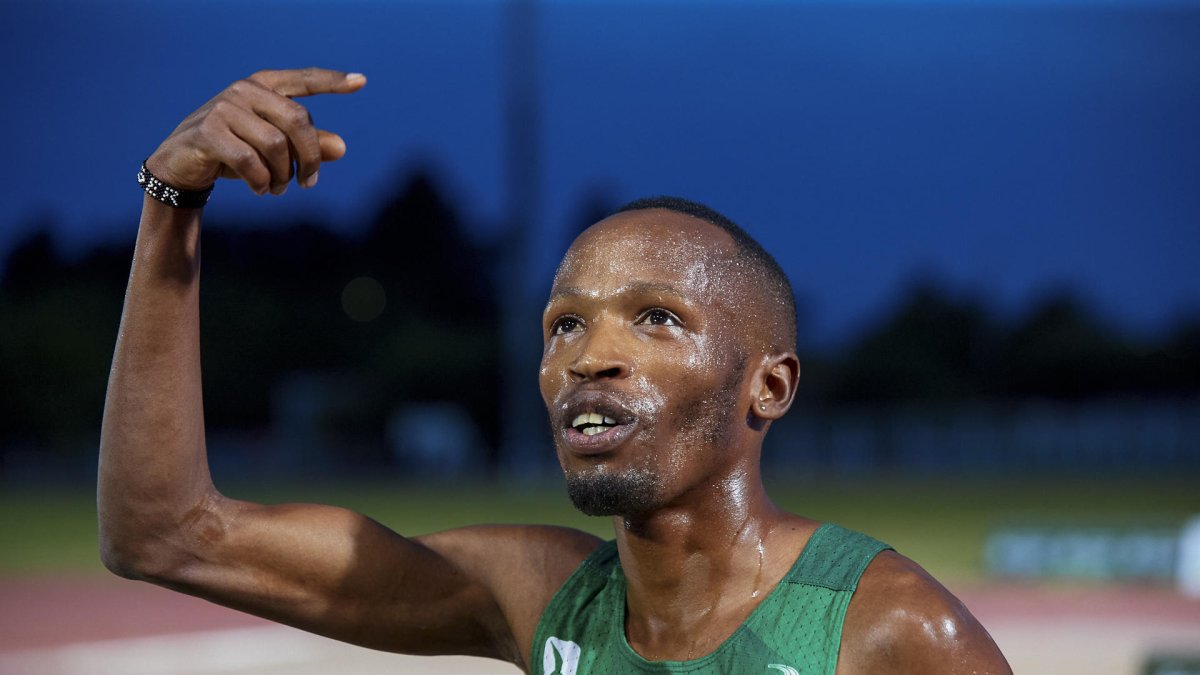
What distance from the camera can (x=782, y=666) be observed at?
2.65 meters

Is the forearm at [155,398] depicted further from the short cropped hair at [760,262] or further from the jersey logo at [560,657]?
the short cropped hair at [760,262]

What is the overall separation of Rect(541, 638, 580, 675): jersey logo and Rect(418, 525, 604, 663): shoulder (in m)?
0.11

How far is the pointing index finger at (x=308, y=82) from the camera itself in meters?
2.59

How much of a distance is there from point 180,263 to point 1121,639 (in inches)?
402

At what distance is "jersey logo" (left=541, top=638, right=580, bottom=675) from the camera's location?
2.93 m

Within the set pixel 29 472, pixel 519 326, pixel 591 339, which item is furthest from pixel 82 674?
pixel 29 472

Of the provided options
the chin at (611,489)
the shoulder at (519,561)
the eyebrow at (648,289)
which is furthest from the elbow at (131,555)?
the eyebrow at (648,289)

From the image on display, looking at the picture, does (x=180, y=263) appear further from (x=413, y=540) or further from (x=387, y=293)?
(x=387, y=293)

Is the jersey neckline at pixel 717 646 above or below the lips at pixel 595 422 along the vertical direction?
below

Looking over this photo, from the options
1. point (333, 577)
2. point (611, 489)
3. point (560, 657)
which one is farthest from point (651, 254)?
point (333, 577)

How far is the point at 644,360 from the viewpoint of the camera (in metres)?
2.74

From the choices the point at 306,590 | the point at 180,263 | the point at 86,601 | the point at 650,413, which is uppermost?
the point at 180,263

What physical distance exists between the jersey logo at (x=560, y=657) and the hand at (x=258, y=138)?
3.61ft

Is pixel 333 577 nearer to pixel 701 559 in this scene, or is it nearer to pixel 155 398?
pixel 155 398
